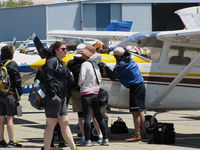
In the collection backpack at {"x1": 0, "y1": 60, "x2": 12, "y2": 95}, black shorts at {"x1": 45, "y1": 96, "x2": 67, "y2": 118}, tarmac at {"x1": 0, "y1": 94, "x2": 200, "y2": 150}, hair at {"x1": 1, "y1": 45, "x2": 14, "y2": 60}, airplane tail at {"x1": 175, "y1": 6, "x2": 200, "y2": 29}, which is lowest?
tarmac at {"x1": 0, "y1": 94, "x2": 200, "y2": 150}

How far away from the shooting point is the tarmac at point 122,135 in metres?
8.30

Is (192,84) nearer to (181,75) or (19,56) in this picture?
(181,75)

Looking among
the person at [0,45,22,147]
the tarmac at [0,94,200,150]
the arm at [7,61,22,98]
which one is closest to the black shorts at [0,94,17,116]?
the person at [0,45,22,147]

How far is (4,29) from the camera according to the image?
52.9 metres

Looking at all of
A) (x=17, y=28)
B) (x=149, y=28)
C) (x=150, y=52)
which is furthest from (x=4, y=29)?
(x=150, y=52)

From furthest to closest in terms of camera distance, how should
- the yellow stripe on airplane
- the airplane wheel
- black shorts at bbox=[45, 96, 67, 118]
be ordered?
the airplane wheel → the yellow stripe on airplane → black shorts at bbox=[45, 96, 67, 118]

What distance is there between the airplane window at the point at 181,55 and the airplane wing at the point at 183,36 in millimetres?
110

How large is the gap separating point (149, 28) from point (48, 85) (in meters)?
45.3

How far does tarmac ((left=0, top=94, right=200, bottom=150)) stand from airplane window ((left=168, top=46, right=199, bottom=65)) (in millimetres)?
1467

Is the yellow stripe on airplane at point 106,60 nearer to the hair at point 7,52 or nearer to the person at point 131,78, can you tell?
the person at point 131,78

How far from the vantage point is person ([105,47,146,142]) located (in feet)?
28.3

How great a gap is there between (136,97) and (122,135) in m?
1.42

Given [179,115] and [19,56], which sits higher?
[19,56]

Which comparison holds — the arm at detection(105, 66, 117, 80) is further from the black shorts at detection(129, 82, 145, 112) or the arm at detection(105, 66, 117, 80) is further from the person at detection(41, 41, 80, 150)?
the person at detection(41, 41, 80, 150)
